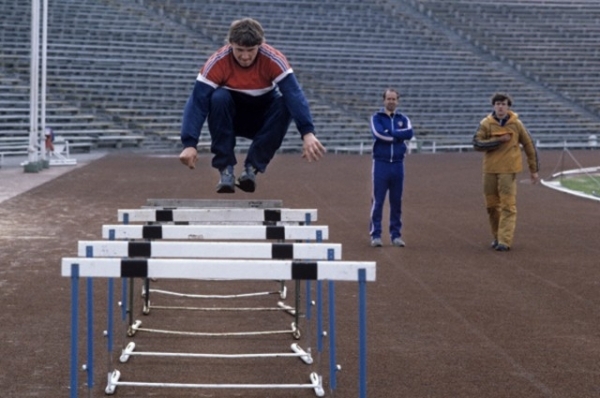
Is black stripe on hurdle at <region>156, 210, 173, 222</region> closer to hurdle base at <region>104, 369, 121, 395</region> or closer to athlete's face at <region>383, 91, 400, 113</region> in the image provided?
hurdle base at <region>104, 369, 121, 395</region>

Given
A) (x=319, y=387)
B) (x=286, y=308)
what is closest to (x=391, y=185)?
(x=286, y=308)

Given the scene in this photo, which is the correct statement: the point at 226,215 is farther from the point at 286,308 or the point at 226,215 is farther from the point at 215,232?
the point at 286,308

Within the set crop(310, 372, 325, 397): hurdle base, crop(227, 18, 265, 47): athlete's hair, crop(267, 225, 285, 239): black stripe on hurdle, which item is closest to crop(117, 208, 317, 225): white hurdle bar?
crop(267, 225, 285, 239): black stripe on hurdle

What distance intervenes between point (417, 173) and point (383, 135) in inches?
659

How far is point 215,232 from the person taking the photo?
7.32 m

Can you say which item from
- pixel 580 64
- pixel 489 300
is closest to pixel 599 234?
pixel 489 300

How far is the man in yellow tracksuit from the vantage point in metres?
14.4

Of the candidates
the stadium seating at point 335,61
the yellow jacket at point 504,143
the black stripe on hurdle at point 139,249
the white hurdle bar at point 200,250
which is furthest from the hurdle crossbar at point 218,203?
the stadium seating at point 335,61

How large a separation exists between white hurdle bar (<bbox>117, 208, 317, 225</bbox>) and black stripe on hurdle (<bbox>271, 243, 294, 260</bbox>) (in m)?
1.82

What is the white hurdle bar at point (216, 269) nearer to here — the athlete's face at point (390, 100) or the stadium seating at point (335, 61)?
the athlete's face at point (390, 100)

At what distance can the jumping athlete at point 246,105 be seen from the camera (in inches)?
290

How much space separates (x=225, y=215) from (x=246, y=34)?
1.47 m

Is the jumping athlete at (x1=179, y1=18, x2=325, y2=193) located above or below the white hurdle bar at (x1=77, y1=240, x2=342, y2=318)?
above

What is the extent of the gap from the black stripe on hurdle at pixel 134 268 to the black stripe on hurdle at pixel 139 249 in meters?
0.51
